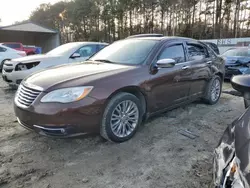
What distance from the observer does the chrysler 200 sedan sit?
8.53 ft

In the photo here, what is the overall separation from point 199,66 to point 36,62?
4172 mm

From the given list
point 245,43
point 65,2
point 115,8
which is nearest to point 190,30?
point 115,8

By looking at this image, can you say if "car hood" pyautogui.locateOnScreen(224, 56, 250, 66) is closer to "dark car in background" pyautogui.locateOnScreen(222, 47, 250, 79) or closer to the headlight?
"dark car in background" pyautogui.locateOnScreen(222, 47, 250, 79)

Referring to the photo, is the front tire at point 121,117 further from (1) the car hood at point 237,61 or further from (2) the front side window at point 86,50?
(1) the car hood at point 237,61

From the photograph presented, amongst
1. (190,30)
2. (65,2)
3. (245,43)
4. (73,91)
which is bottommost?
(73,91)

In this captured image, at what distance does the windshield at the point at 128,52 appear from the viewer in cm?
348

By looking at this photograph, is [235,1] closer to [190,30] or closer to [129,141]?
[190,30]

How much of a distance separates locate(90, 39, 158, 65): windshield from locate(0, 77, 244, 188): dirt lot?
1.14m

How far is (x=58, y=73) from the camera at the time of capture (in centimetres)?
309

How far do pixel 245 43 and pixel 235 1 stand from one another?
37.9ft

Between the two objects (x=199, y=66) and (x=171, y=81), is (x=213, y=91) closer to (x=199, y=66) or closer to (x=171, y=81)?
(x=199, y=66)

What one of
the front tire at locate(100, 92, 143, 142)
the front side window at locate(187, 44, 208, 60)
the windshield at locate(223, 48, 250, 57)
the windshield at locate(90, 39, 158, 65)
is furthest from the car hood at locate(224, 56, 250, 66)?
the front tire at locate(100, 92, 143, 142)

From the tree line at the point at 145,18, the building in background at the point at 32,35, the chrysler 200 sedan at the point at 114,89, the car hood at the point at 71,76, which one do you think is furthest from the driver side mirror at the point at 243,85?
the building in background at the point at 32,35

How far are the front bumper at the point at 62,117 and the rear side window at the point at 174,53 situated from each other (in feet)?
4.93
